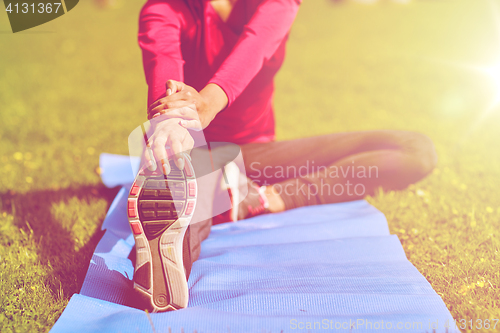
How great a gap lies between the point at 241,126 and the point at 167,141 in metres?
0.75

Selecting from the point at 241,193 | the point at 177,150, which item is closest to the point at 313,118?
the point at 241,193

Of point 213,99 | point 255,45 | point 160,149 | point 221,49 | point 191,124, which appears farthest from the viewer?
point 221,49

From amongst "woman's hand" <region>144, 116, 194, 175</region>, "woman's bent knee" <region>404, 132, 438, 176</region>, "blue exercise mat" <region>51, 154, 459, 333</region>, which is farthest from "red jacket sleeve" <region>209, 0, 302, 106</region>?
"woman's bent knee" <region>404, 132, 438, 176</region>

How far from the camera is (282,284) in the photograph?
52.7 inches

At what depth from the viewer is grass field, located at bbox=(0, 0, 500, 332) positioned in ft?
4.91

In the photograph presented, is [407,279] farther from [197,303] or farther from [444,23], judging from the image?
[444,23]

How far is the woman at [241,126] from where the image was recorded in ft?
4.11

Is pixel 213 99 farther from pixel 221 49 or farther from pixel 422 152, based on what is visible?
pixel 422 152

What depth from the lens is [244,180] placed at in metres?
1.91

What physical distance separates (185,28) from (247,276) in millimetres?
1165

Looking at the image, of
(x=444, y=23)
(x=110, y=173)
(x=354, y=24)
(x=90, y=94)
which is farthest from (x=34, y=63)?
(x=444, y=23)

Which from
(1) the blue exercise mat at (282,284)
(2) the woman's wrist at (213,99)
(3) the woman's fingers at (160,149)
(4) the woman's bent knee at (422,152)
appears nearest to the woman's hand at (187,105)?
(2) the woman's wrist at (213,99)

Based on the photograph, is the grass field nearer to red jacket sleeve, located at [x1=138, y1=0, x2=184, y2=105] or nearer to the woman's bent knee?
the woman's bent knee

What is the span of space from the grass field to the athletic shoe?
69cm
